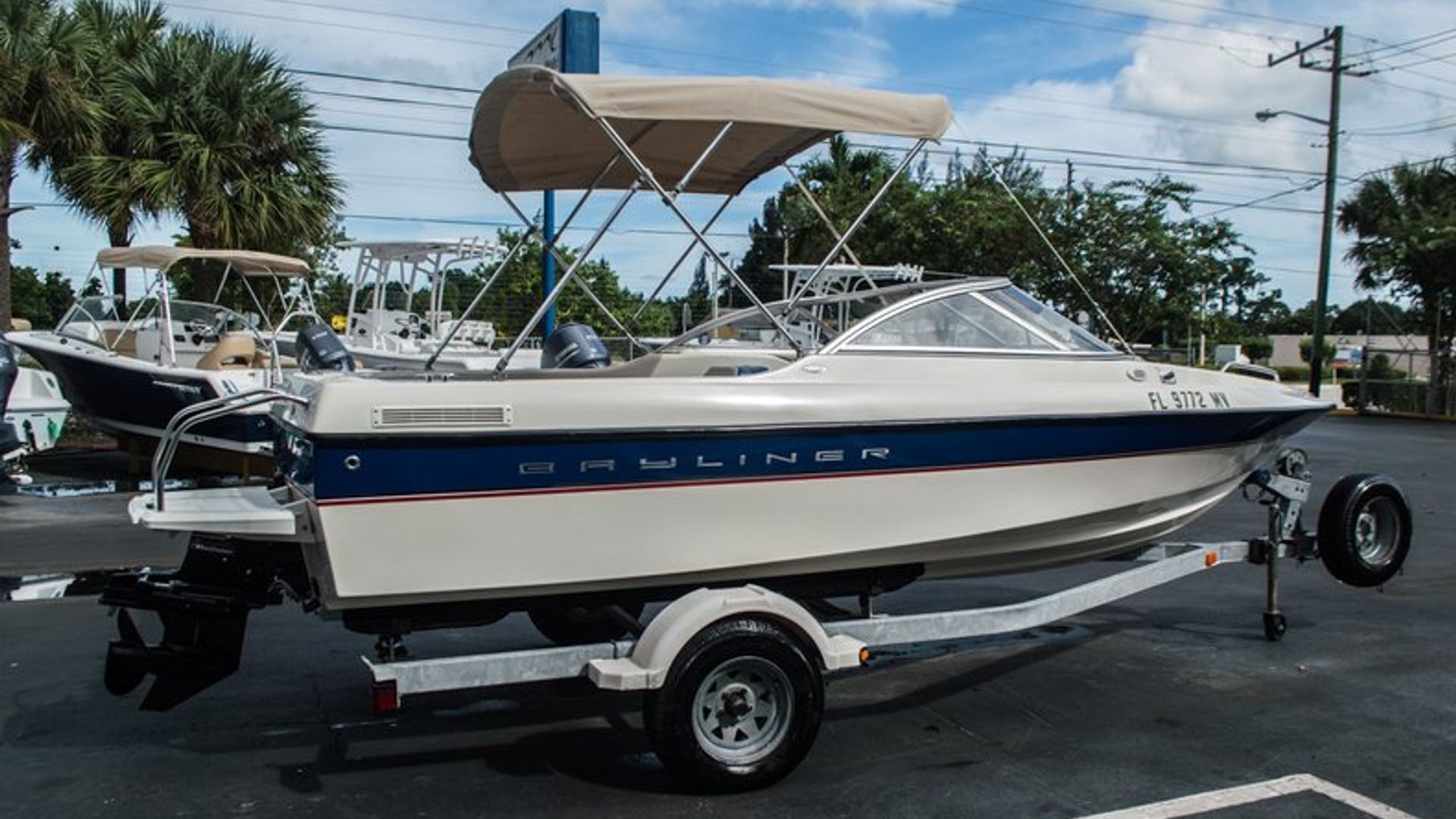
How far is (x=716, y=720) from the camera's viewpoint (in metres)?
4.59

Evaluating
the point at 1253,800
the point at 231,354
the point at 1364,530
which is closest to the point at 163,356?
the point at 231,354

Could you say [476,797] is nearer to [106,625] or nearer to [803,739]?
[803,739]

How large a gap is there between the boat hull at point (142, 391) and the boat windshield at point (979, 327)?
9267mm

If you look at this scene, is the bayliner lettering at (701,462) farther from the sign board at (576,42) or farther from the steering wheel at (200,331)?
the steering wheel at (200,331)

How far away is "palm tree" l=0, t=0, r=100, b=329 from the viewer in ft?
51.7

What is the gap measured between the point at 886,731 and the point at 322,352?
646cm

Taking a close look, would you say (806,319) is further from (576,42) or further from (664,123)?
(576,42)

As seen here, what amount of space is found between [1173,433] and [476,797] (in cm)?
362

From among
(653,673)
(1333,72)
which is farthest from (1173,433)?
(1333,72)

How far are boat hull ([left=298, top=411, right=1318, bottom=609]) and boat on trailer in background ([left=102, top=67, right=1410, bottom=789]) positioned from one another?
0.01m

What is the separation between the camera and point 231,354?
14586mm

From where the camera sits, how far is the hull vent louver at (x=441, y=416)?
13.9 ft

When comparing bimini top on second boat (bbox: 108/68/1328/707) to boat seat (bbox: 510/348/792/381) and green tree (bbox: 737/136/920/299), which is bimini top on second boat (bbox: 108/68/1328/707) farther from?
green tree (bbox: 737/136/920/299)

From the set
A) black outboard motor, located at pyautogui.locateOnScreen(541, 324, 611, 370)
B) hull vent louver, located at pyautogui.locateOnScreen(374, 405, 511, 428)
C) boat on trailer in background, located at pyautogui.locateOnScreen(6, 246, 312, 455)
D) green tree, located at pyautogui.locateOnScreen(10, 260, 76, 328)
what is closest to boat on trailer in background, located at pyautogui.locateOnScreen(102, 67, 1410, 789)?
hull vent louver, located at pyautogui.locateOnScreen(374, 405, 511, 428)
